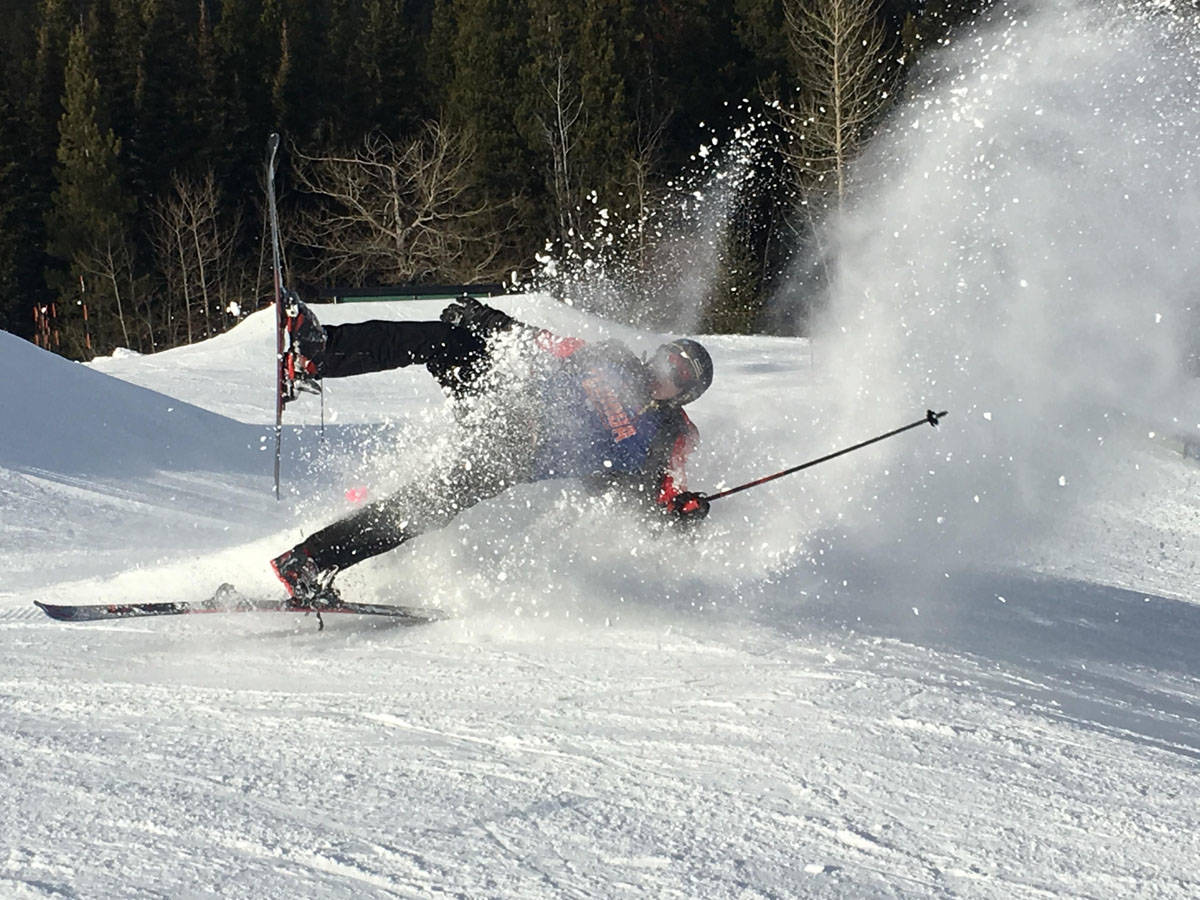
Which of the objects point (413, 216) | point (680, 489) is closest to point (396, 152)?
point (413, 216)

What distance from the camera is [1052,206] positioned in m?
10.6

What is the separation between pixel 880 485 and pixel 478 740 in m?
4.95

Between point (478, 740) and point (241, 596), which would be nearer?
point (478, 740)

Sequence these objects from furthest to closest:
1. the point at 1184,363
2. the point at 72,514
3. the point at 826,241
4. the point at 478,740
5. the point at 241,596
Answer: the point at 826,241 < the point at 1184,363 < the point at 72,514 < the point at 241,596 < the point at 478,740

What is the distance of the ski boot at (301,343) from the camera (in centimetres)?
533

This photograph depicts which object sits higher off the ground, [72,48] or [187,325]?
[72,48]

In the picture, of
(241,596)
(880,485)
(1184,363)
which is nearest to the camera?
(241,596)

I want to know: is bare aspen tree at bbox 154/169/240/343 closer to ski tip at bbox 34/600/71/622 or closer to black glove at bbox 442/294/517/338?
black glove at bbox 442/294/517/338

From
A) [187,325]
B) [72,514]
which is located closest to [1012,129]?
[72,514]

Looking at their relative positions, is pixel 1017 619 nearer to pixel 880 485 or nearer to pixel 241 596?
pixel 880 485

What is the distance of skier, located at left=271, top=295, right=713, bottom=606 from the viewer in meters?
5.36

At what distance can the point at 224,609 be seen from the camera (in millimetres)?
4668

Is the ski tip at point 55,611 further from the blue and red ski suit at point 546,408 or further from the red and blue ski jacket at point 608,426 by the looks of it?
the red and blue ski jacket at point 608,426

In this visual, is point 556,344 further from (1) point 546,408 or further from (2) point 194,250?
(2) point 194,250
